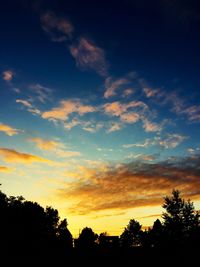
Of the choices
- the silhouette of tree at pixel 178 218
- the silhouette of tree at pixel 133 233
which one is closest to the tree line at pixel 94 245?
the silhouette of tree at pixel 178 218

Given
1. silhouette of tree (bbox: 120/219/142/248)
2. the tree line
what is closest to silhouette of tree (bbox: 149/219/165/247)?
the tree line

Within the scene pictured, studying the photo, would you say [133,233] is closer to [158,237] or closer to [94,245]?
[158,237]

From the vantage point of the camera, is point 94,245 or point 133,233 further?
point 133,233

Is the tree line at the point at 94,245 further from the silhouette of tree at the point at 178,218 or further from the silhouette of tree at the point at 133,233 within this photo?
the silhouette of tree at the point at 133,233

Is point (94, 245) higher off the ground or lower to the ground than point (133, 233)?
lower

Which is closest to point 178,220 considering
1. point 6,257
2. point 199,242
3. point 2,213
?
point 199,242

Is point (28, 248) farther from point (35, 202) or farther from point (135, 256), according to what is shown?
point (35, 202)

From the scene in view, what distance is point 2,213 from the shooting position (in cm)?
7312

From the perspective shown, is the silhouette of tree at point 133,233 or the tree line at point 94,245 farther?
the silhouette of tree at point 133,233

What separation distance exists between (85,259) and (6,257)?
13733 mm

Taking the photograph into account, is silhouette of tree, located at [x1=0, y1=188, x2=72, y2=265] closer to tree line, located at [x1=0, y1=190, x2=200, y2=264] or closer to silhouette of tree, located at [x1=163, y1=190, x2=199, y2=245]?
tree line, located at [x1=0, y1=190, x2=200, y2=264]

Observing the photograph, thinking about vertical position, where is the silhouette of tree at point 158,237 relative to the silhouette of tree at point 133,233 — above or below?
below

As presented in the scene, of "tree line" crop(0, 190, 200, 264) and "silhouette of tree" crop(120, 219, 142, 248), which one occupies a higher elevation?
"silhouette of tree" crop(120, 219, 142, 248)

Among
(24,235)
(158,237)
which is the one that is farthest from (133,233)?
(24,235)
